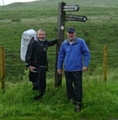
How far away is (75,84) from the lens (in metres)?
7.42

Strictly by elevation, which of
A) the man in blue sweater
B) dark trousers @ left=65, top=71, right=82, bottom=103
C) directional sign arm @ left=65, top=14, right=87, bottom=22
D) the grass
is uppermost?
directional sign arm @ left=65, top=14, right=87, bottom=22

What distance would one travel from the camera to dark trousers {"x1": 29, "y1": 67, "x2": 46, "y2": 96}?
764 centimetres

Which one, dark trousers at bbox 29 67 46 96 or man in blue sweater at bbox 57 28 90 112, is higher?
man in blue sweater at bbox 57 28 90 112

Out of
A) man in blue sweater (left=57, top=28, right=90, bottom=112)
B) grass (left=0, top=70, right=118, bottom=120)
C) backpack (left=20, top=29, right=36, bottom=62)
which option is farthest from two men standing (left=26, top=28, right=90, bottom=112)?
backpack (left=20, top=29, right=36, bottom=62)

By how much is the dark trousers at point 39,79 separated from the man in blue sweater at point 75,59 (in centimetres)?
42

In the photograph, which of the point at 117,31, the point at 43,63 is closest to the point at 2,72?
the point at 43,63

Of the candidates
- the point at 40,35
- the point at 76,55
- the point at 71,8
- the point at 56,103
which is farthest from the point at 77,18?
the point at 56,103

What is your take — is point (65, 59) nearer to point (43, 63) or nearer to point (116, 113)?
point (43, 63)

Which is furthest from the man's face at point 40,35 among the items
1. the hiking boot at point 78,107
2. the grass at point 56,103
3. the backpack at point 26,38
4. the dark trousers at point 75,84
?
the hiking boot at point 78,107

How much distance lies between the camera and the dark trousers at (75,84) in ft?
24.1

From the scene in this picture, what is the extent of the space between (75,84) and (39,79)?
0.79m

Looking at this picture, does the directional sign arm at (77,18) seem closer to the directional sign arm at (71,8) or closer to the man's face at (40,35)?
the directional sign arm at (71,8)

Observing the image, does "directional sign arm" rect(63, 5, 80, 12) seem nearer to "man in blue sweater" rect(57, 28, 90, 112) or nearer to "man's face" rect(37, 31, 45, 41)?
"man in blue sweater" rect(57, 28, 90, 112)

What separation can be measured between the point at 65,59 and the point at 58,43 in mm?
1040
